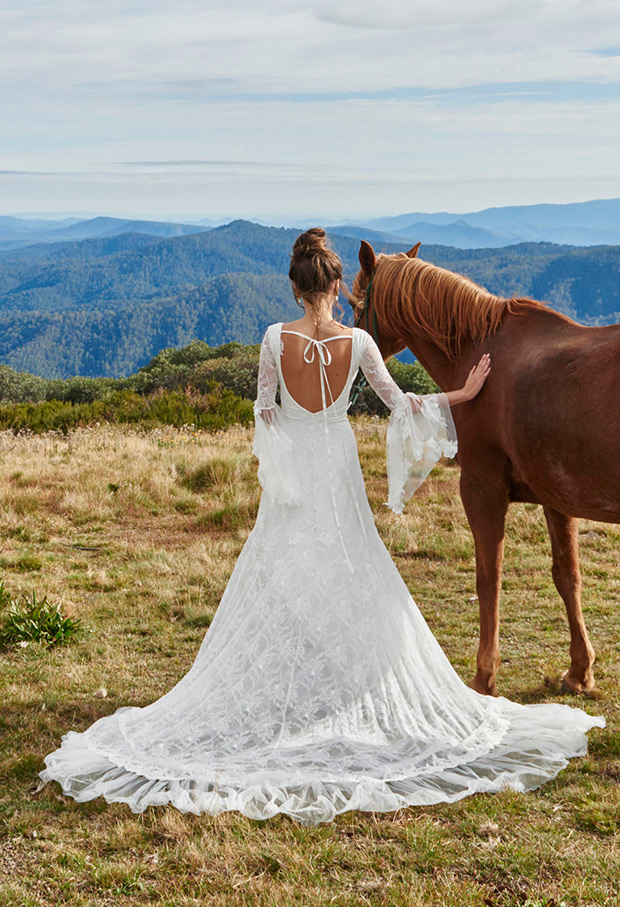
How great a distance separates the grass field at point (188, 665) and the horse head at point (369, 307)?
6.82ft

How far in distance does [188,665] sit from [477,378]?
2.58 m

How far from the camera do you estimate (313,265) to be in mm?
3414

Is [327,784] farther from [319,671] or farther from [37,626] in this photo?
A: [37,626]

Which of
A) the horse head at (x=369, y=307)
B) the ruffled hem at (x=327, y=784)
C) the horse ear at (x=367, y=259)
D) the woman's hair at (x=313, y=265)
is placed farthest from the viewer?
the horse head at (x=369, y=307)

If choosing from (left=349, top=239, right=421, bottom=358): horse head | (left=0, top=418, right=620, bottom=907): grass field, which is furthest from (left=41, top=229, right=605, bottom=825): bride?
(left=349, top=239, right=421, bottom=358): horse head

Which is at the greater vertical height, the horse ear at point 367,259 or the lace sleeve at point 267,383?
the horse ear at point 367,259

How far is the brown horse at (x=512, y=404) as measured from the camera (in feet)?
11.1

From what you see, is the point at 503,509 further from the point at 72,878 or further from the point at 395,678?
the point at 72,878

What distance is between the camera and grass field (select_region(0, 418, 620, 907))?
8.48 ft

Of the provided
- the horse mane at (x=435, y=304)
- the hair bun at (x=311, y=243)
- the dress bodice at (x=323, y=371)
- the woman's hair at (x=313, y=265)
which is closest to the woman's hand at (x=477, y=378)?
the horse mane at (x=435, y=304)

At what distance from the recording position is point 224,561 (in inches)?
267

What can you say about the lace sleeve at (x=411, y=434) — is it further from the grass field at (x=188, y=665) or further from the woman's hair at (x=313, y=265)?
the grass field at (x=188, y=665)

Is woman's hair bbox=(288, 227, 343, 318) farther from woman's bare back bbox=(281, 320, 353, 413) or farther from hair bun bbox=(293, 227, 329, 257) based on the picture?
woman's bare back bbox=(281, 320, 353, 413)

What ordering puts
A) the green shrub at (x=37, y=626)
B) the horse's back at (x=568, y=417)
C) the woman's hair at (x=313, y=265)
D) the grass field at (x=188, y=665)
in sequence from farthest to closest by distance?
the green shrub at (x=37, y=626)
the woman's hair at (x=313, y=265)
the horse's back at (x=568, y=417)
the grass field at (x=188, y=665)
